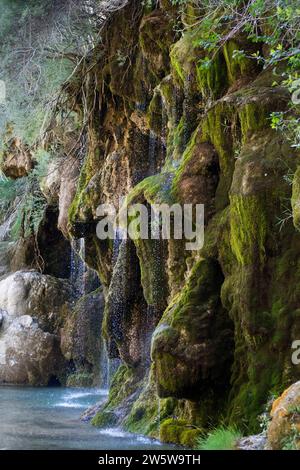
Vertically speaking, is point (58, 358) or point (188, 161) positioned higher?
point (188, 161)

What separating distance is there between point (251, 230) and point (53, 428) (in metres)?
5.02

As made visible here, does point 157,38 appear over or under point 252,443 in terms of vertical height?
over

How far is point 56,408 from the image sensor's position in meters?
15.4

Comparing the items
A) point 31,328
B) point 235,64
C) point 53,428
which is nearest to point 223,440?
point 53,428

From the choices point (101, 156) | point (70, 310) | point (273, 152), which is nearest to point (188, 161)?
point (273, 152)

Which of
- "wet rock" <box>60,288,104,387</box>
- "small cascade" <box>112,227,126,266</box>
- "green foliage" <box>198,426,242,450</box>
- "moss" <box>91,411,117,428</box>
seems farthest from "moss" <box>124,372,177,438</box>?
"wet rock" <box>60,288,104,387</box>

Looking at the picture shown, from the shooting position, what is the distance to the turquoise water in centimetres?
999

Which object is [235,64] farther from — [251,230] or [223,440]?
[223,440]

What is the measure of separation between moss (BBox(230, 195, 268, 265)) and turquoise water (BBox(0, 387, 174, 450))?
280 centimetres

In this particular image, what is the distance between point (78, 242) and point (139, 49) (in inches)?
266

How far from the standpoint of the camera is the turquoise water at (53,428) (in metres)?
9.99

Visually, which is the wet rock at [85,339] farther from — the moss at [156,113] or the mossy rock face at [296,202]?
the mossy rock face at [296,202]

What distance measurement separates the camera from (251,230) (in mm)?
9391
